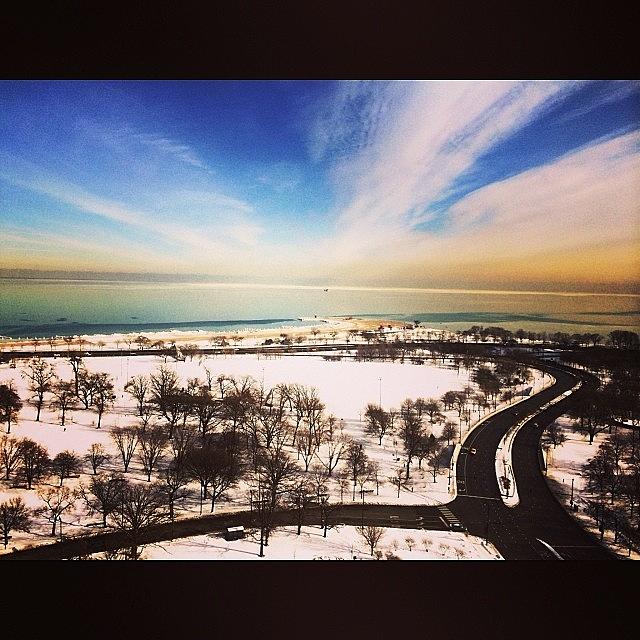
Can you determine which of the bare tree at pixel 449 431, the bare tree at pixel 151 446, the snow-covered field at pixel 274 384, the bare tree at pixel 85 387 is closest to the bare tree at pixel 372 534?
the snow-covered field at pixel 274 384

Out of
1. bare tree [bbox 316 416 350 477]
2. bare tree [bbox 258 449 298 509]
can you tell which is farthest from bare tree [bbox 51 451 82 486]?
bare tree [bbox 316 416 350 477]

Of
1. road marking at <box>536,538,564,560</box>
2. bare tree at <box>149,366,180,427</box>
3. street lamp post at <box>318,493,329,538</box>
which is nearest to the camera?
road marking at <box>536,538,564,560</box>

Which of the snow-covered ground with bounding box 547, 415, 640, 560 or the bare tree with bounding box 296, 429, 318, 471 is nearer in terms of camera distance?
the snow-covered ground with bounding box 547, 415, 640, 560

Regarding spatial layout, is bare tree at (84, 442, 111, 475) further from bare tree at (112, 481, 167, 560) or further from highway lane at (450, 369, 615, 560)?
highway lane at (450, 369, 615, 560)

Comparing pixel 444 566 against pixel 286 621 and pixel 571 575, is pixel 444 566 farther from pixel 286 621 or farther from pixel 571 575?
pixel 286 621

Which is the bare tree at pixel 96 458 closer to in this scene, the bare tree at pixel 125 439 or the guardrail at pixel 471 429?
the bare tree at pixel 125 439

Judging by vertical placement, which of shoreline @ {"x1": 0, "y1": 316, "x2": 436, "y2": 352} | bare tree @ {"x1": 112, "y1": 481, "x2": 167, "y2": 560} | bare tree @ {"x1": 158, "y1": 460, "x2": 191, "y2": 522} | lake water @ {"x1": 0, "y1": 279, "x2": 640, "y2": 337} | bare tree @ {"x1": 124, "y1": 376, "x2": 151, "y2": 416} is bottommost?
bare tree @ {"x1": 112, "y1": 481, "x2": 167, "y2": 560}
